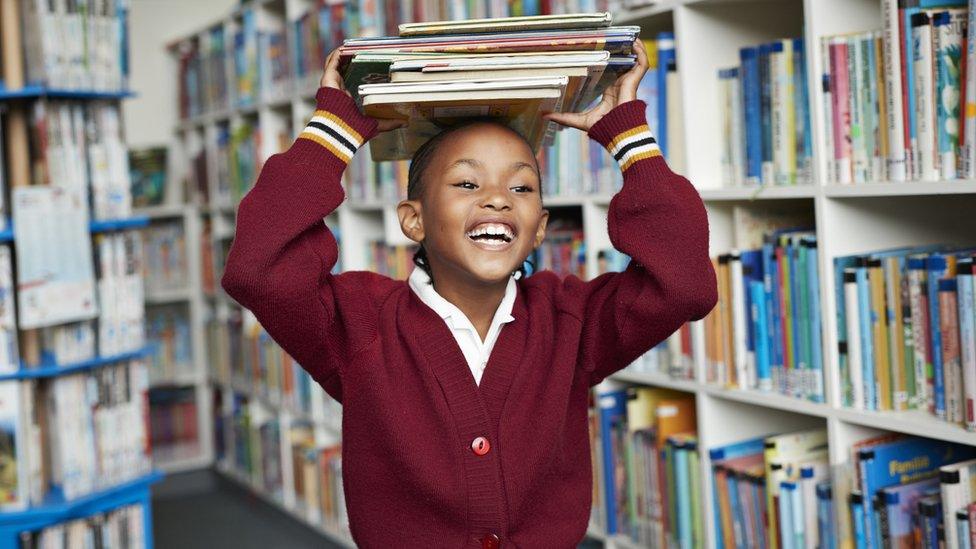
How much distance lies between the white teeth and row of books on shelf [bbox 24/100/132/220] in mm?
1827

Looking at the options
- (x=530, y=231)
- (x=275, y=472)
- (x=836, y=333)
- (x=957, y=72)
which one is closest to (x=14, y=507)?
(x=275, y=472)

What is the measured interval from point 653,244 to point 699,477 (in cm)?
98

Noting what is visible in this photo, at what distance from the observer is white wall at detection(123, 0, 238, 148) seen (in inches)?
195

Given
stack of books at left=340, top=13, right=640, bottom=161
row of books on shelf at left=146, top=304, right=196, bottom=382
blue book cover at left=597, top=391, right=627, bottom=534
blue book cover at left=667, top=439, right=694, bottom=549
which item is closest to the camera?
stack of books at left=340, top=13, right=640, bottom=161

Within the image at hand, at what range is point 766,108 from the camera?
1.98m

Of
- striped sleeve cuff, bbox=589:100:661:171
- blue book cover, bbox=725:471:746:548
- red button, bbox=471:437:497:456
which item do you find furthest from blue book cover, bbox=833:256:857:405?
red button, bbox=471:437:497:456

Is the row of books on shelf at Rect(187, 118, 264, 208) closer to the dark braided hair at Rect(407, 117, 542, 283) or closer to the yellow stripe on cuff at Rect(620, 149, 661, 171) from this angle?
the dark braided hair at Rect(407, 117, 542, 283)

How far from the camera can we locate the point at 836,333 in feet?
5.97

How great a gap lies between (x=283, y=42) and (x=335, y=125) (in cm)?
271

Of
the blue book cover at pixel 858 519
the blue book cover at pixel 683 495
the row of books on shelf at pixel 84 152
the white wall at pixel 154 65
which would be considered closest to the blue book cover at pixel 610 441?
the blue book cover at pixel 683 495

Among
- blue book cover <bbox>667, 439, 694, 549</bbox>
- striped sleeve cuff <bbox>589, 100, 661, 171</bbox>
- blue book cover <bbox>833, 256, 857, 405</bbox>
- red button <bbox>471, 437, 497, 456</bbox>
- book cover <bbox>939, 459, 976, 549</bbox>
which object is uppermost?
striped sleeve cuff <bbox>589, 100, 661, 171</bbox>

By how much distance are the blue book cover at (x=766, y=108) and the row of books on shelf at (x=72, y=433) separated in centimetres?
197

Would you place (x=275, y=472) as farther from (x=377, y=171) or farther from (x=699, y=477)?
(x=699, y=477)

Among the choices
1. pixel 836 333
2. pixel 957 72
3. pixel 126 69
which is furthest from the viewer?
pixel 126 69
